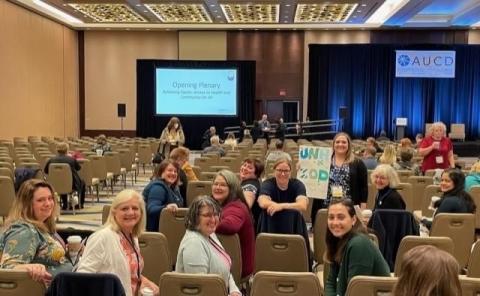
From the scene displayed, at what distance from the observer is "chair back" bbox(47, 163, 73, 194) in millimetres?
9656

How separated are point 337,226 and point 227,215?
1.24 m

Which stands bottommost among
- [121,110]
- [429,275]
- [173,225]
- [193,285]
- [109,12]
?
[173,225]

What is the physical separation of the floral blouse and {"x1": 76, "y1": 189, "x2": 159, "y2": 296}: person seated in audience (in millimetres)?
410

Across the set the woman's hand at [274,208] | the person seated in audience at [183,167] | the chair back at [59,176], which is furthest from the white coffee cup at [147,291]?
the chair back at [59,176]

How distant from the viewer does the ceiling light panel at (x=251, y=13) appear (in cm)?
2011

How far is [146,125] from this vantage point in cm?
2520

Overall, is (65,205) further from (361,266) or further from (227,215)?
(361,266)

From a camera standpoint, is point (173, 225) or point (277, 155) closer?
point (173, 225)

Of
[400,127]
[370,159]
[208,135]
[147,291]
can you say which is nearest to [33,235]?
[147,291]

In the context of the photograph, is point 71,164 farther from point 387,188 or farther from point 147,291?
point 147,291

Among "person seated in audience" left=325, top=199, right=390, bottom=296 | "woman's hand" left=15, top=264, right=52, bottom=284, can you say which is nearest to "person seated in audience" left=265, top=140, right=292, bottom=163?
"person seated in audience" left=325, top=199, right=390, bottom=296

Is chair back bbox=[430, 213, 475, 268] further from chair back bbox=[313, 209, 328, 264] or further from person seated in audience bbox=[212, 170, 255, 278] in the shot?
person seated in audience bbox=[212, 170, 255, 278]

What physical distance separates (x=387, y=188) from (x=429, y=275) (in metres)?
3.99

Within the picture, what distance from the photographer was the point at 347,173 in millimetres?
5918
